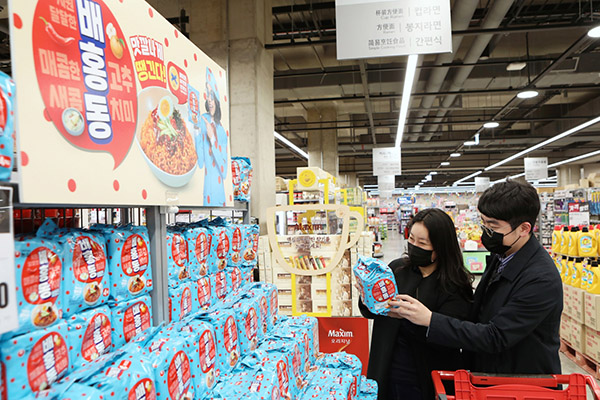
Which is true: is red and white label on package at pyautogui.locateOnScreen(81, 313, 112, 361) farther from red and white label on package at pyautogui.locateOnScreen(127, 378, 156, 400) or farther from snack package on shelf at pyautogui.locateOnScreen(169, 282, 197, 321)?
snack package on shelf at pyautogui.locateOnScreen(169, 282, 197, 321)

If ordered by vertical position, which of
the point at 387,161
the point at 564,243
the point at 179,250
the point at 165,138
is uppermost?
the point at 387,161

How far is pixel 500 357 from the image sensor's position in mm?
2166

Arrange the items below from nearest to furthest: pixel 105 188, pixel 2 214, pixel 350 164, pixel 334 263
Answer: pixel 2 214
pixel 105 188
pixel 334 263
pixel 350 164

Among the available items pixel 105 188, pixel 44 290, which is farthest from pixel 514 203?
pixel 44 290

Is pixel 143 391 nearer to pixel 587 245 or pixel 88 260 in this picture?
pixel 88 260

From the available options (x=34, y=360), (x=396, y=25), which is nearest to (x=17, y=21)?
(x=34, y=360)

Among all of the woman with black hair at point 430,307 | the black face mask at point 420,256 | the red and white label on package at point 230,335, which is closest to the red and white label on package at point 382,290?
the woman with black hair at point 430,307

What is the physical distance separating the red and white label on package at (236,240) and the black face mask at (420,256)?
986mm

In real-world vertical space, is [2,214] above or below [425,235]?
above

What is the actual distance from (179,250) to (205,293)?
305 millimetres

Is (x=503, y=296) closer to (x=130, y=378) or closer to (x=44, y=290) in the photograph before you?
(x=130, y=378)

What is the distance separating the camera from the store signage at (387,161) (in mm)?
15938

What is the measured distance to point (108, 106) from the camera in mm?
1414

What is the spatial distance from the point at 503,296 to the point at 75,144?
76.3 inches
